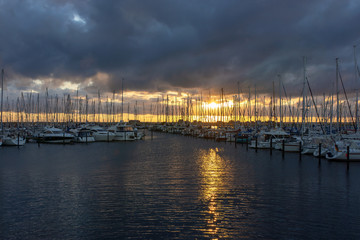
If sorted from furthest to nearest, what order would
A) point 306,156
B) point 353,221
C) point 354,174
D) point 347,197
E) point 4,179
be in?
point 306,156, point 354,174, point 4,179, point 347,197, point 353,221

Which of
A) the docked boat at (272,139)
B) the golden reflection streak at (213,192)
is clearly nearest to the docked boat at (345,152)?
the golden reflection streak at (213,192)

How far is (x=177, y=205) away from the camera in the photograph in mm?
17547

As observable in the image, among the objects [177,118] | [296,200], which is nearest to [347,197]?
[296,200]

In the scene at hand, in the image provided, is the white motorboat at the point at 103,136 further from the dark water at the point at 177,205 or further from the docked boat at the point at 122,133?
the dark water at the point at 177,205

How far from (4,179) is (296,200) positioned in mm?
24423

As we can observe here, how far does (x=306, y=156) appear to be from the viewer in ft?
143

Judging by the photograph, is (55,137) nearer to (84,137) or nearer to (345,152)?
(84,137)

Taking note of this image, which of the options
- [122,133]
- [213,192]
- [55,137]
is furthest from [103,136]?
[213,192]

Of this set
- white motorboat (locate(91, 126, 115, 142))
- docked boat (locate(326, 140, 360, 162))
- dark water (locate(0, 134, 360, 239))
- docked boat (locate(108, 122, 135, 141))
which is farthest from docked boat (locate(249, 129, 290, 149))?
white motorboat (locate(91, 126, 115, 142))

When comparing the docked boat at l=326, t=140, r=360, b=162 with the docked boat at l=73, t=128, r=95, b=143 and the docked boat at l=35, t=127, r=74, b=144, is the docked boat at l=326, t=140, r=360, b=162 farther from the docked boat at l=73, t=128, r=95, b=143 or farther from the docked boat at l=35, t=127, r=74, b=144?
the docked boat at l=35, t=127, r=74, b=144

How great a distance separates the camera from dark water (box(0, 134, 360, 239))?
44.7ft

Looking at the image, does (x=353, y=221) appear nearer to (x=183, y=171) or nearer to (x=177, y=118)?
(x=183, y=171)

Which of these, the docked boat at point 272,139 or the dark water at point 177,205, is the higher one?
the docked boat at point 272,139

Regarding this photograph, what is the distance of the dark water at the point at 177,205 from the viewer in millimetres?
13609
